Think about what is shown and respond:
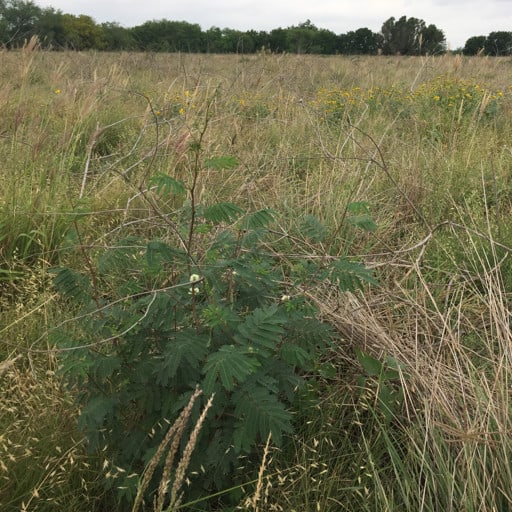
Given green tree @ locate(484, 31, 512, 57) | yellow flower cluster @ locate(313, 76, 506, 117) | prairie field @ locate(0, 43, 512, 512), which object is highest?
green tree @ locate(484, 31, 512, 57)

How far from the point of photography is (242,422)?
112 cm

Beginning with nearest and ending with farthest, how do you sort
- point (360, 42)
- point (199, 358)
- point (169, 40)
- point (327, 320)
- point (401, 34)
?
1. point (199, 358)
2. point (327, 320)
3. point (401, 34)
4. point (169, 40)
5. point (360, 42)

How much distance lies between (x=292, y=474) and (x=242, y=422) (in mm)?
248

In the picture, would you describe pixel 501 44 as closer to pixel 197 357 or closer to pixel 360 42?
pixel 360 42

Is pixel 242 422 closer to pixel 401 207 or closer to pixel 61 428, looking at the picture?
pixel 61 428

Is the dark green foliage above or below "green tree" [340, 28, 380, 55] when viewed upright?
below

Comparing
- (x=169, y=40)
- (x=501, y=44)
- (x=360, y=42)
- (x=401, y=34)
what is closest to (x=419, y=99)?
(x=501, y=44)

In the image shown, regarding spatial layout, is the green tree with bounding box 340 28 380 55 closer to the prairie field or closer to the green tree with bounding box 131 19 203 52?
the green tree with bounding box 131 19 203 52

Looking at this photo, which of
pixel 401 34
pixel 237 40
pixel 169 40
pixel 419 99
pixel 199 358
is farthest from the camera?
pixel 169 40

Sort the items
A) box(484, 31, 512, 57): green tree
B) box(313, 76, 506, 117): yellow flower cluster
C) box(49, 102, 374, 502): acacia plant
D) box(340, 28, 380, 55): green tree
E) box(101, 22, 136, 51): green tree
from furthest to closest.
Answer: box(101, 22, 136, 51): green tree
box(340, 28, 380, 55): green tree
box(484, 31, 512, 57): green tree
box(313, 76, 506, 117): yellow flower cluster
box(49, 102, 374, 502): acacia plant

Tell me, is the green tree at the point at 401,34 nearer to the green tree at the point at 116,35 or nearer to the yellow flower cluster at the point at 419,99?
the yellow flower cluster at the point at 419,99

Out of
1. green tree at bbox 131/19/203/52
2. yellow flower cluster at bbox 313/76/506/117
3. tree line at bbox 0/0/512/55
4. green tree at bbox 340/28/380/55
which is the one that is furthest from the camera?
green tree at bbox 340/28/380/55

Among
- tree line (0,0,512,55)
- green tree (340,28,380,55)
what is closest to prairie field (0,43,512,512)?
tree line (0,0,512,55)

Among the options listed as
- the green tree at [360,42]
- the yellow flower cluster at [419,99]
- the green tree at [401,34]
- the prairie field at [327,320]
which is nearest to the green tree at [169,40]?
the yellow flower cluster at [419,99]
